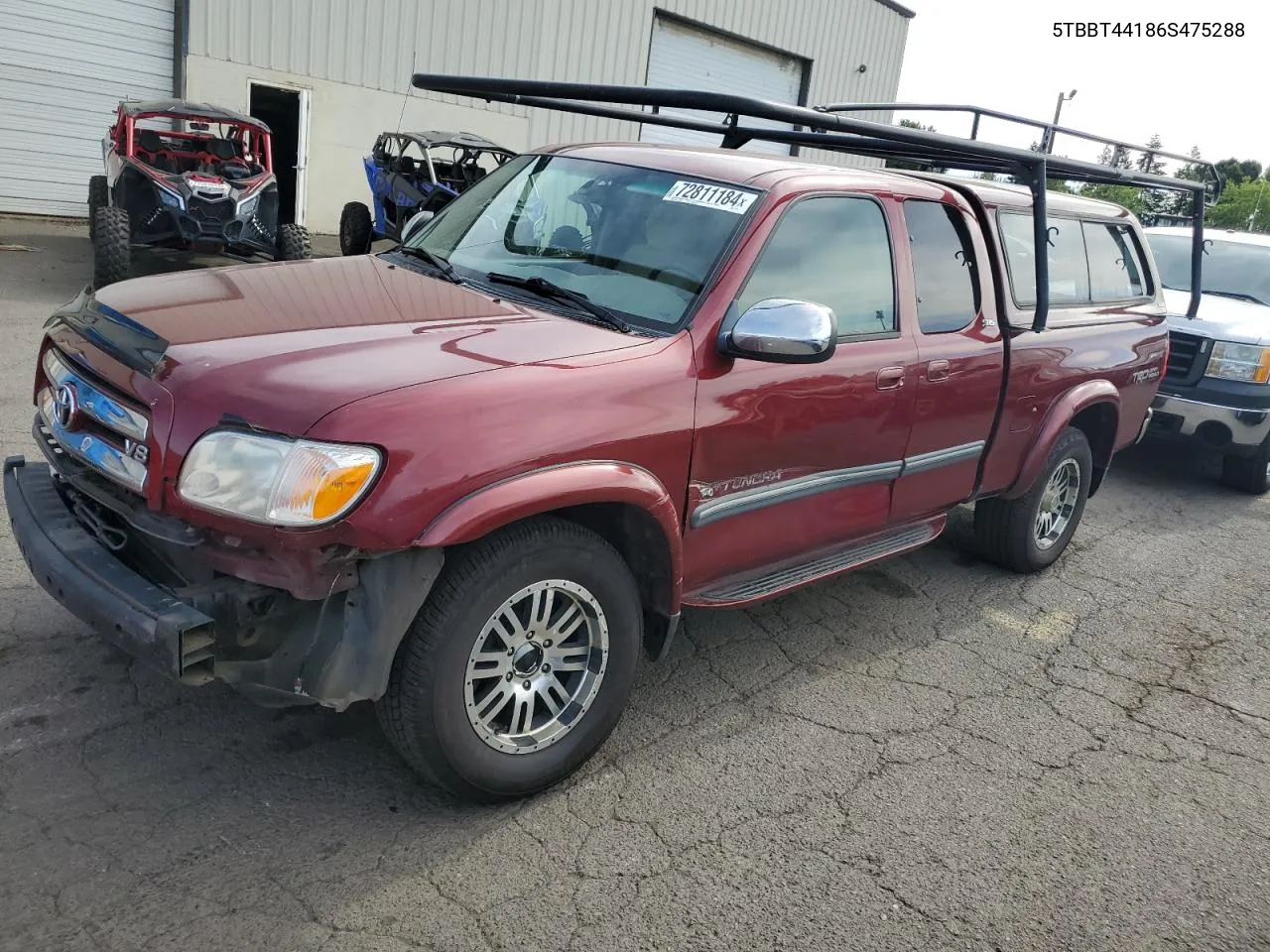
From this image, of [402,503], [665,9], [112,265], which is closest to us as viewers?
[402,503]

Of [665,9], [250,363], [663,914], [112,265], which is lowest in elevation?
[663,914]

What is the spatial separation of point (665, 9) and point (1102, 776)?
16.8 m

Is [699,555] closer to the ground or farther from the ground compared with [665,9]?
closer to the ground

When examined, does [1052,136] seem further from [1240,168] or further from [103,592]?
[1240,168]

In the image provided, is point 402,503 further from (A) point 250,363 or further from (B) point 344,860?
(B) point 344,860

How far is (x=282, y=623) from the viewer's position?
2.60 metres

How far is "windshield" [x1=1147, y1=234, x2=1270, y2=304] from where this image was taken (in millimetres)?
8461

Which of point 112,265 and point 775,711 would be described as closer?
point 775,711

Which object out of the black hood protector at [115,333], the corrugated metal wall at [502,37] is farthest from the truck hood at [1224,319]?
the corrugated metal wall at [502,37]

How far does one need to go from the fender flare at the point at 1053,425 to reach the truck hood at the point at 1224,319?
2.87m

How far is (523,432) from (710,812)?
1.31m

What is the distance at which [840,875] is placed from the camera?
2.89m

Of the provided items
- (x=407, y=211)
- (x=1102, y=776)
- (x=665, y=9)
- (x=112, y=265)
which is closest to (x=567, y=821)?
(x=1102, y=776)

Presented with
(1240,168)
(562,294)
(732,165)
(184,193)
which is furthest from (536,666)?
(1240,168)
